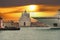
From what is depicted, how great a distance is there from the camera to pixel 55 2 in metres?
2.28

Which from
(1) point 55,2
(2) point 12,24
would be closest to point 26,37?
(2) point 12,24

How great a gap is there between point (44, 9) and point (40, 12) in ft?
0.21

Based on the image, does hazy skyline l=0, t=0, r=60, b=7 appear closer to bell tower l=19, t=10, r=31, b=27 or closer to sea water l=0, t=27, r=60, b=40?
bell tower l=19, t=10, r=31, b=27

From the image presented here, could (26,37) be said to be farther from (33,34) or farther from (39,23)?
(39,23)

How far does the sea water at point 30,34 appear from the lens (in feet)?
6.38

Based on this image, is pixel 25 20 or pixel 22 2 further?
pixel 22 2

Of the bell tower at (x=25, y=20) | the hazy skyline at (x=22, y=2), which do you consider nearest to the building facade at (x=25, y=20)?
the bell tower at (x=25, y=20)

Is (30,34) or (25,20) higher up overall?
(25,20)

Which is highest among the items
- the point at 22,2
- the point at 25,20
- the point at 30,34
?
the point at 22,2

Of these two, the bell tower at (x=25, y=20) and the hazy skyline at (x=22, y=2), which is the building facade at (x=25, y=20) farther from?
the hazy skyline at (x=22, y=2)

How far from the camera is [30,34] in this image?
1.98 meters

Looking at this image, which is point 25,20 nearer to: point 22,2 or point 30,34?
point 30,34

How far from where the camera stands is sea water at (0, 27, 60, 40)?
195 centimetres

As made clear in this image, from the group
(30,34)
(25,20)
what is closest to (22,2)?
(25,20)
